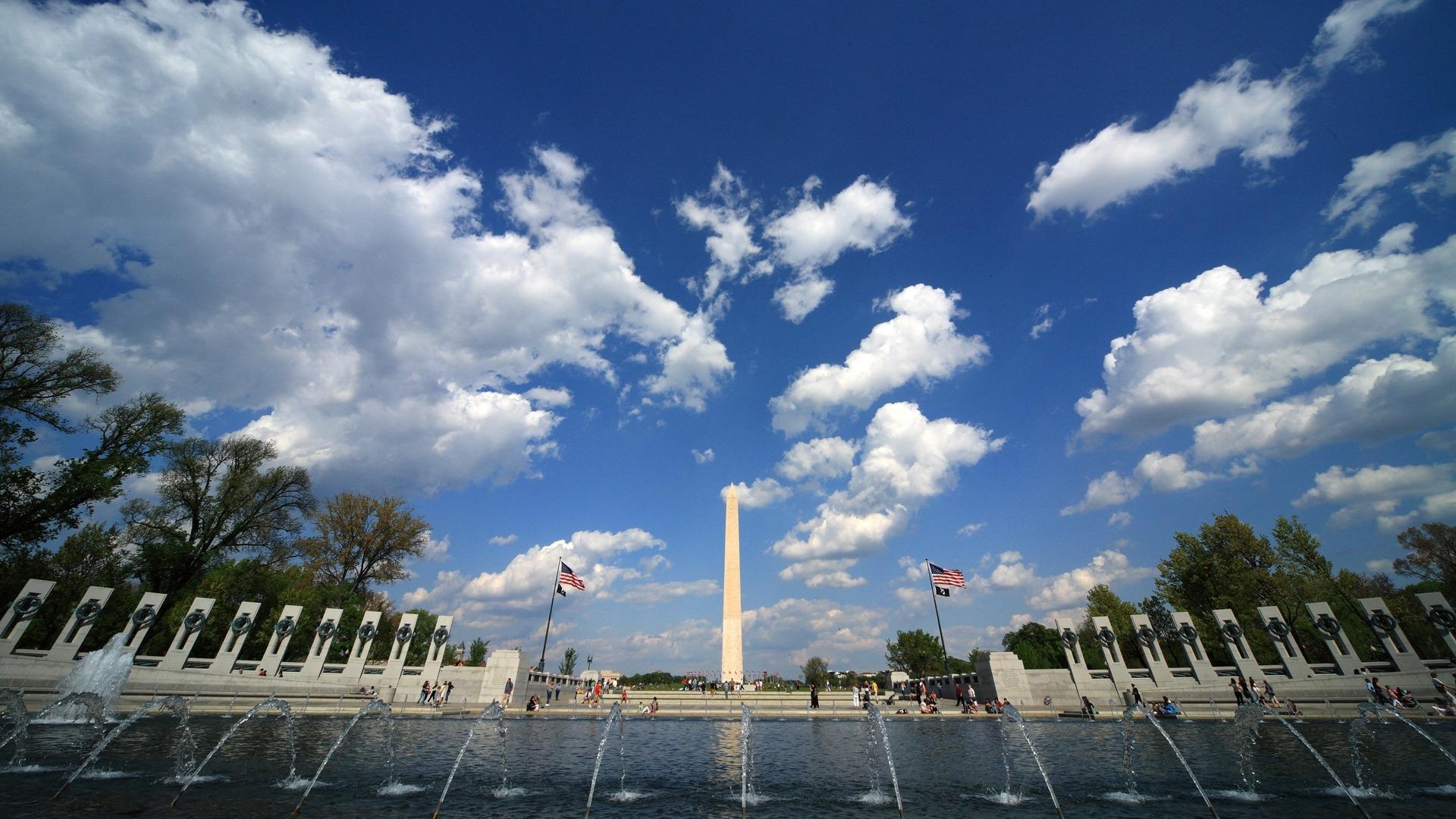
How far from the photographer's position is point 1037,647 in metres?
81.4

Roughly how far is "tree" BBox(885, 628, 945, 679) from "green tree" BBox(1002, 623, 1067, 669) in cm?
1140

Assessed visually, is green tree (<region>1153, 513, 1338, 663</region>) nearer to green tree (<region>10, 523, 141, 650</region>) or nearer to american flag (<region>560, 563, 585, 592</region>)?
american flag (<region>560, 563, 585, 592</region>)

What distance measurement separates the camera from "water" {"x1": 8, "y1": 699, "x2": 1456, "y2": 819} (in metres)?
9.83

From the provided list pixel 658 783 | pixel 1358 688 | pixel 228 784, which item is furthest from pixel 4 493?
pixel 1358 688

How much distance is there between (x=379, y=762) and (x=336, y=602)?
125ft

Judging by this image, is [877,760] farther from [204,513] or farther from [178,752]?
[204,513]

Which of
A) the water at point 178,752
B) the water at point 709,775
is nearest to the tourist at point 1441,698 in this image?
the water at point 709,775

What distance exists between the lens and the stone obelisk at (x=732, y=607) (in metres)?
53.1

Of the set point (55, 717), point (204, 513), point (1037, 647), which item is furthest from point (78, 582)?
point (1037, 647)

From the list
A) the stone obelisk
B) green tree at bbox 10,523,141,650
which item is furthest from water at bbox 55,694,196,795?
the stone obelisk

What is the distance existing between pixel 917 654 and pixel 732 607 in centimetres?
5651

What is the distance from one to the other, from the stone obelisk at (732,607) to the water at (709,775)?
32552 mm

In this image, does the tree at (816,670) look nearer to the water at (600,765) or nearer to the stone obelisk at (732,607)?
the stone obelisk at (732,607)

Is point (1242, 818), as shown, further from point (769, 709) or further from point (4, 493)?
point (4, 493)
